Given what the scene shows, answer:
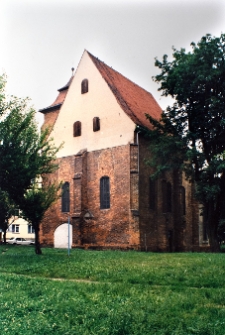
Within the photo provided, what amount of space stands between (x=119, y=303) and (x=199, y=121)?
692 inches

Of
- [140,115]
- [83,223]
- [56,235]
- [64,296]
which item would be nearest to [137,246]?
[83,223]

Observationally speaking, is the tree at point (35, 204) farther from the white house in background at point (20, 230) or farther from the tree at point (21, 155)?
the white house in background at point (20, 230)

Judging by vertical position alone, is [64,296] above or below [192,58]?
below

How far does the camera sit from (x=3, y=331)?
19.7 ft

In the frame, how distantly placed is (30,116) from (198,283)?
11700 mm

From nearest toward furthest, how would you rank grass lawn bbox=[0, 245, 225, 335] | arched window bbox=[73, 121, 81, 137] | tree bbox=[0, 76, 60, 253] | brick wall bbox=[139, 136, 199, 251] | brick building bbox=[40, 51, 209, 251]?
grass lawn bbox=[0, 245, 225, 335] < tree bbox=[0, 76, 60, 253] < brick building bbox=[40, 51, 209, 251] < brick wall bbox=[139, 136, 199, 251] < arched window bbox=[73, 121, 81, 137]

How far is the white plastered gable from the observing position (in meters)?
27.2

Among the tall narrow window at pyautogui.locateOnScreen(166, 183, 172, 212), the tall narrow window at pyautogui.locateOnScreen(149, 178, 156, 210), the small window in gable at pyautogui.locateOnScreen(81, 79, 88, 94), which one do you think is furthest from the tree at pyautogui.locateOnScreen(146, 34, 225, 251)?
the small window in gable at pyautogui.locateOnScreen(81, 79, 88, 94)

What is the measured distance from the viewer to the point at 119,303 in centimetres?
761

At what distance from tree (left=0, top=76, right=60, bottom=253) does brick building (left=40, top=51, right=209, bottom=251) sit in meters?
7.59

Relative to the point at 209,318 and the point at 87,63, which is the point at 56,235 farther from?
the point at 209,318

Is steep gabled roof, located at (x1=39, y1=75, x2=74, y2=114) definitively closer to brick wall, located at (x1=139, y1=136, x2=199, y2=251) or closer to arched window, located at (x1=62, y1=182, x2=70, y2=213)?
arched window, located at (x1=62, y1=182, x2=70, y2=213)

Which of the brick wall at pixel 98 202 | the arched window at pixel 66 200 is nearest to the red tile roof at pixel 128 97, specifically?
the brick wall at pixel 98 202

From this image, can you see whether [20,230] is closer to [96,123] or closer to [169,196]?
[169,196]
